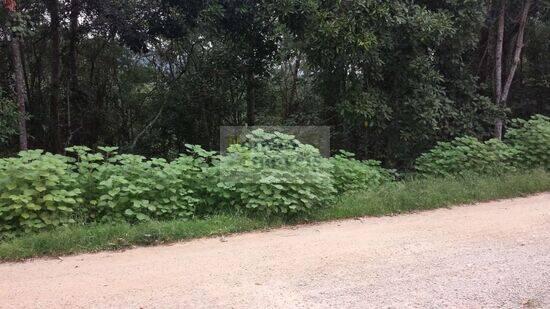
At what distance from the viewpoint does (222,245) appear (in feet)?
18.1

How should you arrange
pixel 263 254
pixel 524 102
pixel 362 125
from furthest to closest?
pixel 524 102 < pixel 362 125 < pixel 263 254

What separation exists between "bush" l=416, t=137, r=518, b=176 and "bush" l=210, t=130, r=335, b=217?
3374 millimetres

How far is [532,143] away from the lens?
10.5m

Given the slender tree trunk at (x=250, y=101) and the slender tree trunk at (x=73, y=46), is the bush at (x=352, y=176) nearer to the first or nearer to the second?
the slender tree trunk at (x=250, y=101)

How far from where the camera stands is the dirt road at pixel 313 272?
401 centimetres

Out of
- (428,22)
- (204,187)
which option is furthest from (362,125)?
(204,187)

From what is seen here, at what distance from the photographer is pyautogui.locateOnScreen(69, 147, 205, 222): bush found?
19.9 feet

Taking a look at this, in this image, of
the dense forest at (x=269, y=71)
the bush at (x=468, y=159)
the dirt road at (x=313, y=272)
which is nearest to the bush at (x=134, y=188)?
the dirt road at (x=313, y=272)

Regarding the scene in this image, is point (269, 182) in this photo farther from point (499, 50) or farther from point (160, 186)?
point (499, 50)

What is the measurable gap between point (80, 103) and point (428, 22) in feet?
33.9

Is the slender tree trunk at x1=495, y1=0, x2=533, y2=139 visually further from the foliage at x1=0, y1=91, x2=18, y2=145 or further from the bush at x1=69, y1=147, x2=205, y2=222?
the foliage at x1=0, y1=91, x2=18, y2=145

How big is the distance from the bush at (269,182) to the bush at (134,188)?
444 mm

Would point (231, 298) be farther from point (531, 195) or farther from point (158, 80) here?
point (158, 80)

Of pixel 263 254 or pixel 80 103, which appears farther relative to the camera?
pixel 80 103
